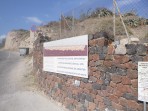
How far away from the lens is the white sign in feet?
19.2

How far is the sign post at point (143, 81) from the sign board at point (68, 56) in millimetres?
2929

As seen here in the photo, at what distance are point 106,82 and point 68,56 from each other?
278 centimetres

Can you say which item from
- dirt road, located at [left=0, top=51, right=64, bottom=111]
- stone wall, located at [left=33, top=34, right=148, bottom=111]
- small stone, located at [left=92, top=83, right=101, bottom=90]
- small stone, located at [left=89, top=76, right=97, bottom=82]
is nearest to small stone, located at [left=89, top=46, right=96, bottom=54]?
stone wall, located at [left=33, top=34, right=148, bottom=111]

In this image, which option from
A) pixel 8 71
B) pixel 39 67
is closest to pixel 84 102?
pixel 39 67

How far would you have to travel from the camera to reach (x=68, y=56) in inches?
399

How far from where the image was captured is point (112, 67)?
7.41m

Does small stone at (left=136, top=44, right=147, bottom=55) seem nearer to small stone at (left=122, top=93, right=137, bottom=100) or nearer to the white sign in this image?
the white sign

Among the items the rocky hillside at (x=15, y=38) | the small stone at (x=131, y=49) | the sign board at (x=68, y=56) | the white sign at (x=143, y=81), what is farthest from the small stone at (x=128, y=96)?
the rocky hillside at (x=15, y=38)

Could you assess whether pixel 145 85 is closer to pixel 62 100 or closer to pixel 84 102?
pixel 84 102

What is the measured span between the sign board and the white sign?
2.93 metres

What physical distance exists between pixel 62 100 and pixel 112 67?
4129mm

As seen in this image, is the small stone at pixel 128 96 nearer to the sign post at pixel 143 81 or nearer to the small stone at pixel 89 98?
the sign post at pixel 143 81

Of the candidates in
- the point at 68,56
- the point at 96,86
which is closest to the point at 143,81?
the point at 96,86

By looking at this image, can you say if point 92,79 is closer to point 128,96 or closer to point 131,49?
point 128,96
